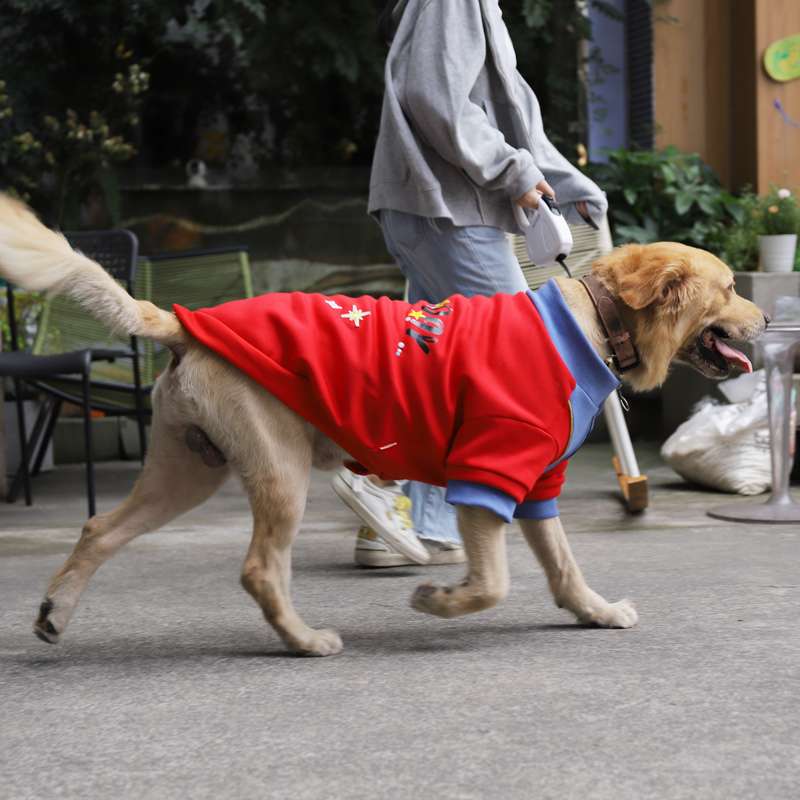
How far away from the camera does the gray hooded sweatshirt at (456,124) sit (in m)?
3.79

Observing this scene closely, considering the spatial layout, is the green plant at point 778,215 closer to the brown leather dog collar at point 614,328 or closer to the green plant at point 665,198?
the green plant at point 665,198

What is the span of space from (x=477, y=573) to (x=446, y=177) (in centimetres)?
145

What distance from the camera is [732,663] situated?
2906 mm

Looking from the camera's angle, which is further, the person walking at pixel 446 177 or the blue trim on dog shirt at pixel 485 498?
the person walking at pixel 446 177

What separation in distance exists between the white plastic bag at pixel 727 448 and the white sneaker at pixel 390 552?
6.41 ft

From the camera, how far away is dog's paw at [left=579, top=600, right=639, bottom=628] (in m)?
3.27

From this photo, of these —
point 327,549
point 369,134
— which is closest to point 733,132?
point 369,134

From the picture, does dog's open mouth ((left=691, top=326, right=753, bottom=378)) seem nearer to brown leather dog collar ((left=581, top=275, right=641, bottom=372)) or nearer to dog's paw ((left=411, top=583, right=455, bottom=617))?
brown leather dog collar ((left=581, top=275, right=641, bottom=372))

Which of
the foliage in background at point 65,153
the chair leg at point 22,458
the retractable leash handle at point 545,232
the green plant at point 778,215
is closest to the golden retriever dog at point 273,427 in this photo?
the retractable leash handle at point 545,232

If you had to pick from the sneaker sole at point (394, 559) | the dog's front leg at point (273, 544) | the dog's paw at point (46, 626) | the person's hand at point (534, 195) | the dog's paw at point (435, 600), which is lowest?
the sneaker sole at point (394, 559)

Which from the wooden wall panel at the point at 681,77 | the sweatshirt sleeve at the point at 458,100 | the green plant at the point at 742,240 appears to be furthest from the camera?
the wooden wall panel at the point at 681,77

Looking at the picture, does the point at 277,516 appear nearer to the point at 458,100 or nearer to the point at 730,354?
the point at 730,354

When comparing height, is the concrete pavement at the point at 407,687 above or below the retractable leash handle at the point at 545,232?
below

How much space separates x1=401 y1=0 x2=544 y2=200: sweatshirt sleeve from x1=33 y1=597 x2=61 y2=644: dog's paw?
173cm
